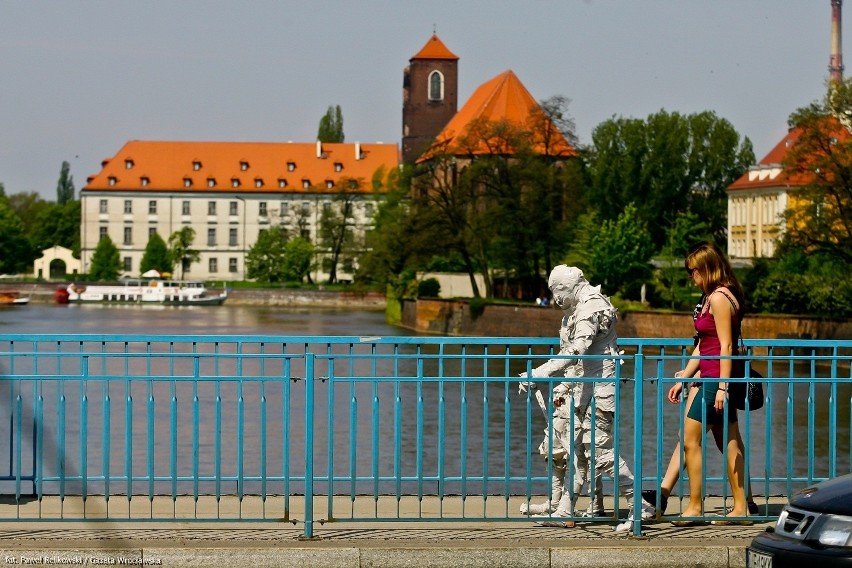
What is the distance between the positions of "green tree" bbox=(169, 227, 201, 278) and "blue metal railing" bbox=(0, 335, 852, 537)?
341ft

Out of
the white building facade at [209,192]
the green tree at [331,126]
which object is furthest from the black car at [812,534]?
the green tree at [331,126]

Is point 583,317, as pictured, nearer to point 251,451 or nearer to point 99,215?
point 251,451

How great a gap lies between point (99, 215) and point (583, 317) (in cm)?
14311

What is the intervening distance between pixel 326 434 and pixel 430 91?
A: 351 feet

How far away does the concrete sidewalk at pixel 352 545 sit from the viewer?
8.07 metres

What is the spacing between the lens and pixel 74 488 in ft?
47.1

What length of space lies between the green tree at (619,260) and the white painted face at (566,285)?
60321 mm

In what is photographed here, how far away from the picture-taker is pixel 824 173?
48.5m

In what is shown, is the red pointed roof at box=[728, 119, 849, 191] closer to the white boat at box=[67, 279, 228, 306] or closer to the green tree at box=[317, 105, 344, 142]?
the white boat at box=[67, 279, 228, 306]

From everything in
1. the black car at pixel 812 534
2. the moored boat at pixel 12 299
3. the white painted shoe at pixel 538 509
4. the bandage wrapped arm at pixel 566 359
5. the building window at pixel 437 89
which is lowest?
the moored boat at pixel 12 299

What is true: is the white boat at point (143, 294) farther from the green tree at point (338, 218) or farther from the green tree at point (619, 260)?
the green tree at point (619, 260)

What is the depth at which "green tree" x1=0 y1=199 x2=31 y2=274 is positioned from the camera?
14488cm

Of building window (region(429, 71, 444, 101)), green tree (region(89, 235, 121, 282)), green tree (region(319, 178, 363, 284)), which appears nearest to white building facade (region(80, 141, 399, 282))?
green tree (region(89, 235, 121, 282))

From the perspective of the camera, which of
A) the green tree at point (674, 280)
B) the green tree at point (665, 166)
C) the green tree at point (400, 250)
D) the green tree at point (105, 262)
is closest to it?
the green tree at point (674, 280)
